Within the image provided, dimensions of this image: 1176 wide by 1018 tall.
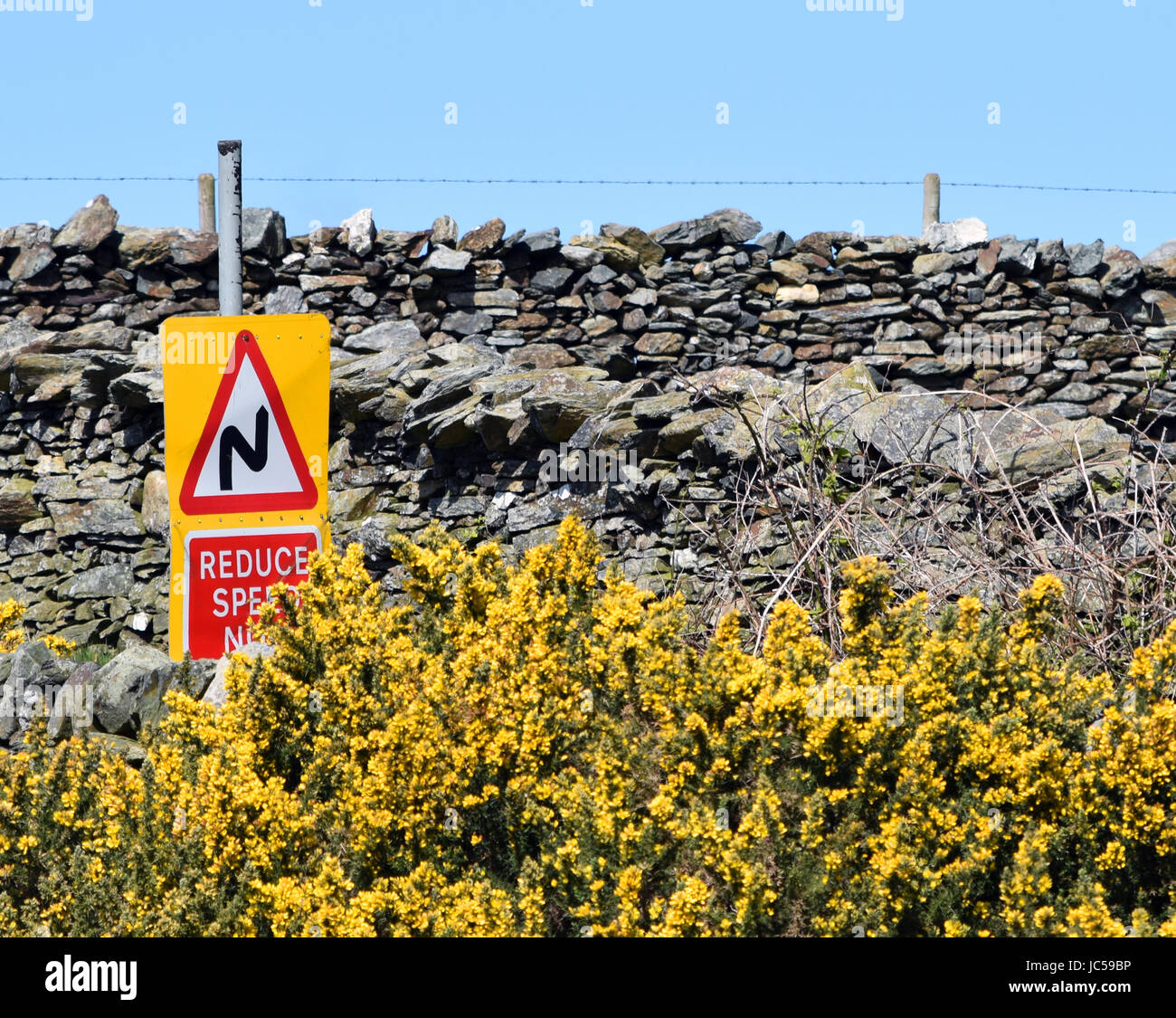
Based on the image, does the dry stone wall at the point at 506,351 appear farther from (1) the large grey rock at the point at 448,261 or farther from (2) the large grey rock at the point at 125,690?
(2) the large grey rock at the point at 125,690

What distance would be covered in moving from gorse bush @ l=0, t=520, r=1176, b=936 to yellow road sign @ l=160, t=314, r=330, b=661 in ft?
1.68

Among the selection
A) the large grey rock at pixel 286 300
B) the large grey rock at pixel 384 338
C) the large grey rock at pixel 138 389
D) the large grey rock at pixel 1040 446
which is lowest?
the large grey rock at pixel 1040 446

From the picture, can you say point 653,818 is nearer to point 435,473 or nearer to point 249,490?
point 249,490

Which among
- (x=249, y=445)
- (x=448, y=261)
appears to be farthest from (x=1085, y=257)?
(x=249, y=445)

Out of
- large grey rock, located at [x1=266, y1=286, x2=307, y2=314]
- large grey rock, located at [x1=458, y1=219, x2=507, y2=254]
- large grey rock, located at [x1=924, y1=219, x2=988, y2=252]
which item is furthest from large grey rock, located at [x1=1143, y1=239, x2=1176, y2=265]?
large grey rock, located at [x1=266, y1=286, x2=307, y2=314]

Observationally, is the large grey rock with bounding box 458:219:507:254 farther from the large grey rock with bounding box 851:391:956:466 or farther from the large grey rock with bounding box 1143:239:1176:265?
the large grey rock with bounding box 1143:239:1176:265

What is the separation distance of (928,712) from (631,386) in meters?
3.80

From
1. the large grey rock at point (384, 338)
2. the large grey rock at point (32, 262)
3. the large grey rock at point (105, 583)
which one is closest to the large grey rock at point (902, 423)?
the large grey rock at point (384, 338)

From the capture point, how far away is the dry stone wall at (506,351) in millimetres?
6660

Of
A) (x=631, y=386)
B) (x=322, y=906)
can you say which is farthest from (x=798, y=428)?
(x=322, y=906)

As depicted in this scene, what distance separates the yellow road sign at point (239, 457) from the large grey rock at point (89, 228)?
6.58 m

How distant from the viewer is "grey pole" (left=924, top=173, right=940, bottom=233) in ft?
33.4

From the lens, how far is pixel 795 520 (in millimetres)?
5270

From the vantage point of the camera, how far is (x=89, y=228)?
32.0 feet
